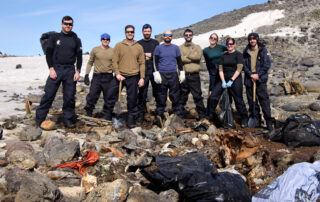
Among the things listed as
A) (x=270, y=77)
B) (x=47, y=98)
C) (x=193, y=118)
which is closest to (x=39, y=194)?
(x=47, y=98)

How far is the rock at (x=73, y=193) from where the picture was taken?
3.15 metres

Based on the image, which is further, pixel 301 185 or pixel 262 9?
pixel 262 9

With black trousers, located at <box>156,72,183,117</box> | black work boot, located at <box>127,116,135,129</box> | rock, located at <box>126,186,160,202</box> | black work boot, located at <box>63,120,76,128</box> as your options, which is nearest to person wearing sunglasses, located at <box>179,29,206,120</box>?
black trousers, located at <box>156,72,183,117</box>

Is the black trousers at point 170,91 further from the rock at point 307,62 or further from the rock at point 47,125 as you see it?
the rock at point 307,62

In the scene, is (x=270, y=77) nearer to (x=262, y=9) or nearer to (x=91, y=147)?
(x=91, y=147)

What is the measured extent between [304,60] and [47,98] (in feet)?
39.3

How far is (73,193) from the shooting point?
127 inches

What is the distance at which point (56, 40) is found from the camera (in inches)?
223

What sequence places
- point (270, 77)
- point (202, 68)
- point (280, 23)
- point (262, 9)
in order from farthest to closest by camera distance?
point (262, 9), point (280, 23), point (202, 68), point (270, 77)

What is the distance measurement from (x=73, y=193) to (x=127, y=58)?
3.39m

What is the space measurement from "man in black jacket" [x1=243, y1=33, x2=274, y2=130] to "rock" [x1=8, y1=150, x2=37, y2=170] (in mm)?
4055

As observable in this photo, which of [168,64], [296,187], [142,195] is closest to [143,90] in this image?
[168,64]

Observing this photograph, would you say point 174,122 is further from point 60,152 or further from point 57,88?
point 60,152

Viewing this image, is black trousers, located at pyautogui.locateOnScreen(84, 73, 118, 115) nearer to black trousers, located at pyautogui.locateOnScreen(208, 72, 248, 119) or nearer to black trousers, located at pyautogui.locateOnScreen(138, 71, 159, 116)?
black trousers, located at pyautogui.locateOnScreen(138, 71, 159, 116)
